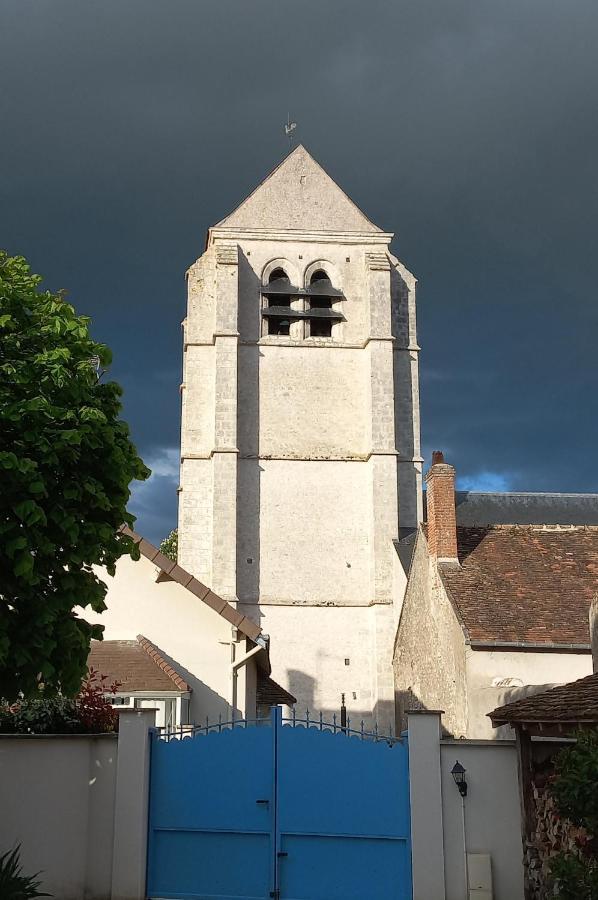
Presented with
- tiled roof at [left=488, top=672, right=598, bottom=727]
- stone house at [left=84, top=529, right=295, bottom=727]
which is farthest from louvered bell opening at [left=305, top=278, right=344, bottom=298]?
tiled roof at [left=488, top=672, right=598, bottom=727]

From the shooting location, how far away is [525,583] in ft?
65.1

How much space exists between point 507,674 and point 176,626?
6.02 meters

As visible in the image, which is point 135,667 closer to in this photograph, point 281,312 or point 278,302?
point 281,312

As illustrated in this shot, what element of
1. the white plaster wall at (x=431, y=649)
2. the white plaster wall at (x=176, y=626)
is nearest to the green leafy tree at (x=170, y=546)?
the white plaster wall at (x=431, y=649)

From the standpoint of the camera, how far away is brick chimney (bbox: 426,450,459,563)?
20.4 m

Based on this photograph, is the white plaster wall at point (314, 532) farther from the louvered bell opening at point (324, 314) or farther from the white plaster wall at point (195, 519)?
the louvered bell opening at point (324, 314)

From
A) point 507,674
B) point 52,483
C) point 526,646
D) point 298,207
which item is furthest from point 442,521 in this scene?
point 298,207

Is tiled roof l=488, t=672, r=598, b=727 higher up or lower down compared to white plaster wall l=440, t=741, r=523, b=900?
higher up

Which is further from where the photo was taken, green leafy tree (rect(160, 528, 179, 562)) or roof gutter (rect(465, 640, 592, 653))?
green leafy tree (rect(160, 528, 179, 562))

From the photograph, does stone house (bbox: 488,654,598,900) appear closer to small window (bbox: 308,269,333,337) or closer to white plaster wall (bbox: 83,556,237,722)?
white plaster wall (bbox: 83,556,237,722)

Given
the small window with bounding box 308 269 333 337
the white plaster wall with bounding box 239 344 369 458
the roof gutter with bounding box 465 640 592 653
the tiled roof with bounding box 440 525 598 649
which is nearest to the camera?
the roof gutter with bounding box 465 640 592 653

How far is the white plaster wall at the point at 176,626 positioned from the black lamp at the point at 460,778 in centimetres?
650

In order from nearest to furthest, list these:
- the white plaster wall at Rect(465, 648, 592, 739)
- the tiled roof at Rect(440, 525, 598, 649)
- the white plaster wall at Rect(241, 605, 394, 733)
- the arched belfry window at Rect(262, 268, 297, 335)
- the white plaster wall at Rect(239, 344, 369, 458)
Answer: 1. the white plaster wall at Rect(465, 648, 592, 739)
2. the tiled roof at Rect(440, 525, 598, 649)
3. the white plaster wall at Rect(241, 605, 394, 733)
4. the white plaster wall at Rect(239, 344, 369, 458)
5. the arched belfry window at Rect(262, 268, 297, 335)

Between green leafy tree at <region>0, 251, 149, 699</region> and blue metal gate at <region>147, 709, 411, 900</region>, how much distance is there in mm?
2217
